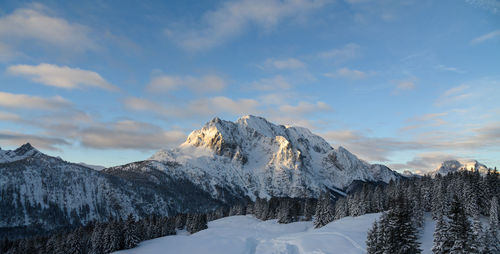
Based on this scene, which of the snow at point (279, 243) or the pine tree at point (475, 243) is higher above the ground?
the pine tree at point (475, 243)

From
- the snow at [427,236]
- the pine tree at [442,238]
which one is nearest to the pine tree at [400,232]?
the pine tree at [442,238]

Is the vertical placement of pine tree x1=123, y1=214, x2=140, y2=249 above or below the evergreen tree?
below

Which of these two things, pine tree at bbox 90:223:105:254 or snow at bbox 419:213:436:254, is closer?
snow at bbox 419:213:436:254

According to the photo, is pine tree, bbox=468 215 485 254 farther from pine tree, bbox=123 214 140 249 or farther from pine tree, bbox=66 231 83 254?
pine tree, bbox=66 231 83 254

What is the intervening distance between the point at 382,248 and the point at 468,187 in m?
55.6

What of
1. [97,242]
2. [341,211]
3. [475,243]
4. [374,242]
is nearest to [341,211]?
[341,211]

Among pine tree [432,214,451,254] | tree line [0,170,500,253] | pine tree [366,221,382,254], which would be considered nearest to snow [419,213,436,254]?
tree line [0,170,500,253]

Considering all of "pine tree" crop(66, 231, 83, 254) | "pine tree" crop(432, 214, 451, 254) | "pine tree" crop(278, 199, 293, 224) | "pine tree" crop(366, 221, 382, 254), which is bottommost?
"pine tree" crop(66, 231, 83, 254)

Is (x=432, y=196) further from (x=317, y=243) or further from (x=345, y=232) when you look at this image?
(x=317, y=243)

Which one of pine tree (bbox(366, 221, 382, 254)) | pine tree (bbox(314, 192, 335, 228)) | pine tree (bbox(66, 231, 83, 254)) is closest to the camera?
pine tree (bbox(366, 221, 382, 254))

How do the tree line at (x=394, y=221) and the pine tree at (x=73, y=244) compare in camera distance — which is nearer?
the tree line at (x=394, y=221)

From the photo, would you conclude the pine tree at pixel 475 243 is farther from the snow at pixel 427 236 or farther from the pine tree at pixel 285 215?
the pine tree at pixel 285 215

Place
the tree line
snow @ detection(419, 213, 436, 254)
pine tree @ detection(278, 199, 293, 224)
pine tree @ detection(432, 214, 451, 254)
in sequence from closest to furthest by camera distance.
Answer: the tree line, pine tree @ detection(432, 214, 451, 254), snow @ detection(419, 213, 436, 254), pine tree @ detection(278, 199, 293, 224)

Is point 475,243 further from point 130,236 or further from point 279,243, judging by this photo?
point 130,236
